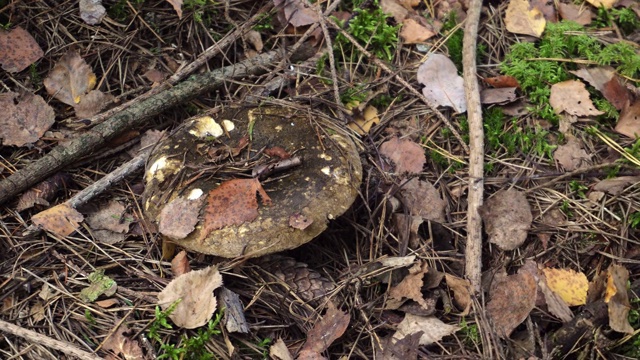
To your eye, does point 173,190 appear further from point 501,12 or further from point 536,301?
point 501,12

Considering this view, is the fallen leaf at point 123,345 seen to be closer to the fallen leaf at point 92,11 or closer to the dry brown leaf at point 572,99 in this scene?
the fallen leaf at point 92,11

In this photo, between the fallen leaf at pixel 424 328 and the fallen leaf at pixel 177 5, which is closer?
the fallen leaf at pixel 424 328

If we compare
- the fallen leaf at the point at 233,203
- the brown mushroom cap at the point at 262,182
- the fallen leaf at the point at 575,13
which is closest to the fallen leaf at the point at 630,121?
the fallen leaf at the point at 575,13

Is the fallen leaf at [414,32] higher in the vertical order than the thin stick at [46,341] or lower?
higher

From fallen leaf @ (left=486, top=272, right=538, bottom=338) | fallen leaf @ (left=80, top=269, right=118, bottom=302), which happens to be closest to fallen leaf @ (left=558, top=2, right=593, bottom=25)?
fallen leaf @ (left=486, top=272, right=538, bottom=338)

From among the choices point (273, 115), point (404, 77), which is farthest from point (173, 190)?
point (404, 77)

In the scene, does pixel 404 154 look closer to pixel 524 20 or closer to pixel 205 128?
pixel 205 128

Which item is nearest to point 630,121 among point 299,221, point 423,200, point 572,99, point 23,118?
point 572,99
